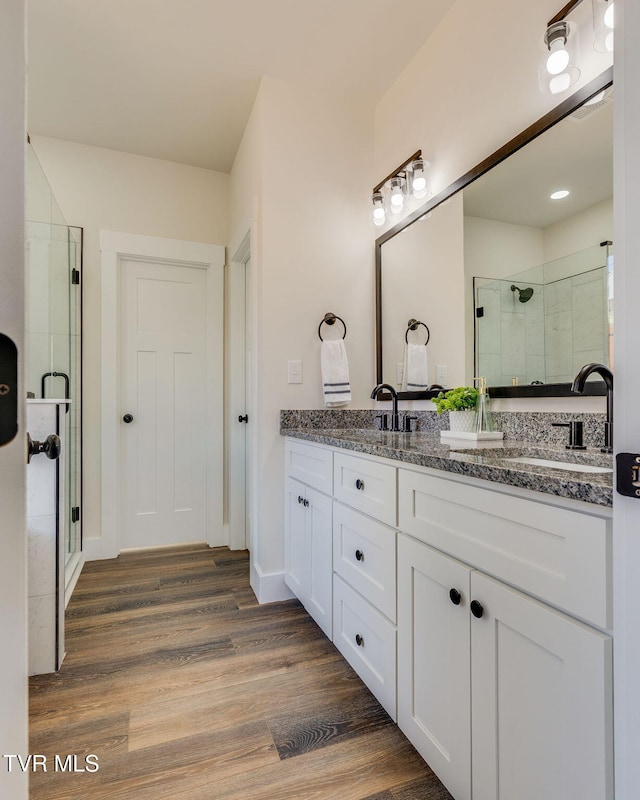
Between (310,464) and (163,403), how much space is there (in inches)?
63.5

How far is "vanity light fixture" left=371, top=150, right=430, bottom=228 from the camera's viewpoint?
212cm

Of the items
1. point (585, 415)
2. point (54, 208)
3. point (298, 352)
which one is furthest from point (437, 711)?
point (54, 208)

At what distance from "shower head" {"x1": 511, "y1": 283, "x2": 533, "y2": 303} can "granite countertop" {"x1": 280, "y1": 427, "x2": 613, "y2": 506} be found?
0.52 metres

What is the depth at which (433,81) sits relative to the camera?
2.06 meters

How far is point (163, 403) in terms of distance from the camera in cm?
315

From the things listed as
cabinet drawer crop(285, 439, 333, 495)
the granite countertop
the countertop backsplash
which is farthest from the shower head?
cabinet drawer crop(285, 439, 333, 495)

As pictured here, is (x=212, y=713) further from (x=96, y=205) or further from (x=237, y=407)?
(x=96, y=205)

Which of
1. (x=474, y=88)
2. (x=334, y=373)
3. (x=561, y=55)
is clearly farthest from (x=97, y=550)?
(x=561, y=55)

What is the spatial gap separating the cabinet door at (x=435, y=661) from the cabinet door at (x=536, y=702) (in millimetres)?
40

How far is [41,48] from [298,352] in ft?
6.19

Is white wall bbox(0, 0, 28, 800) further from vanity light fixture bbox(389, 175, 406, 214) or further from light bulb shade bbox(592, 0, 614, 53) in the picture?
vanity light fixture bbox(389, 175, 406, 214)

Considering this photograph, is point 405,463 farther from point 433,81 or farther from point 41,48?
point 41,48

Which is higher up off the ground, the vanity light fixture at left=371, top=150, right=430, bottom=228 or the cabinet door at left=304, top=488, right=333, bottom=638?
the vanity light fixture at left=371, top=150, right=430, bottom=228

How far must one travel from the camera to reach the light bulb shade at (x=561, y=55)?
136 cm
